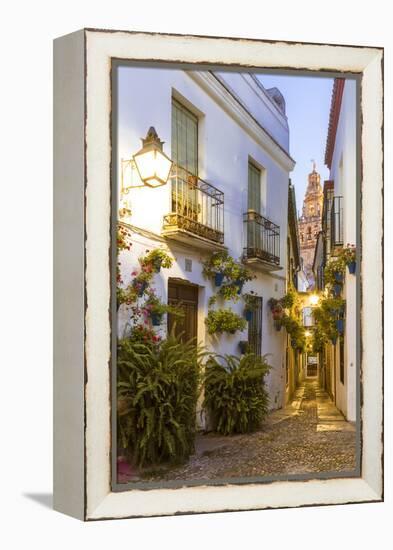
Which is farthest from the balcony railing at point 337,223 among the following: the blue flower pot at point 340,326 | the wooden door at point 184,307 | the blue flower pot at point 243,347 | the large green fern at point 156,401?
the large green fern at point 156,401

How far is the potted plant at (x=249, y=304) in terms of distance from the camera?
6.50m

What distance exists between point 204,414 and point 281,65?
3368 millimetres

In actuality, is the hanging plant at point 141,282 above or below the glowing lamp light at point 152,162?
below

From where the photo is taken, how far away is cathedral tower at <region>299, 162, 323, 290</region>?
6.41 meters

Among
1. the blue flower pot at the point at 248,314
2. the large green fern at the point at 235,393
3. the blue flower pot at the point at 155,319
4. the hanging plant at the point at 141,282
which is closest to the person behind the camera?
the hanging plant at the point at 141,282

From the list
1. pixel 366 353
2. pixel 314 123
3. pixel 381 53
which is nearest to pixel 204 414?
pixel 366 353

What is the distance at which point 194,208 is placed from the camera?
20.5 ft

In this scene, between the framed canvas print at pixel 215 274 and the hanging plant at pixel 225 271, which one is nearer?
the framed canvas print at pixel 215 274

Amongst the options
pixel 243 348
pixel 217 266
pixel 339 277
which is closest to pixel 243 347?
pixel 243 348

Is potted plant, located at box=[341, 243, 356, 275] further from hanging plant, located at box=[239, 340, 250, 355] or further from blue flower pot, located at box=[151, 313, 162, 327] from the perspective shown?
blue flower pot, located at box=[151, 313, 162, 327]

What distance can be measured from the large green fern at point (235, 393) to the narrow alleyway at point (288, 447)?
4.4 inches

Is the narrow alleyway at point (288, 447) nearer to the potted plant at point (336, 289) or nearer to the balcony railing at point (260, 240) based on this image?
the potted plant at point (336, 289)

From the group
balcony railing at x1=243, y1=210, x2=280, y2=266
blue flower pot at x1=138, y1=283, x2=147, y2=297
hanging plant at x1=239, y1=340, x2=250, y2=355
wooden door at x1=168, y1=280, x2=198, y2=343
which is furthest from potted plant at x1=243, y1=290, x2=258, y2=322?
blue flower pot at x1=138, y1=283, x2=147, y2=297

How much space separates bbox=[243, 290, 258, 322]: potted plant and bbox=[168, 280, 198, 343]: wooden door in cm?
51
